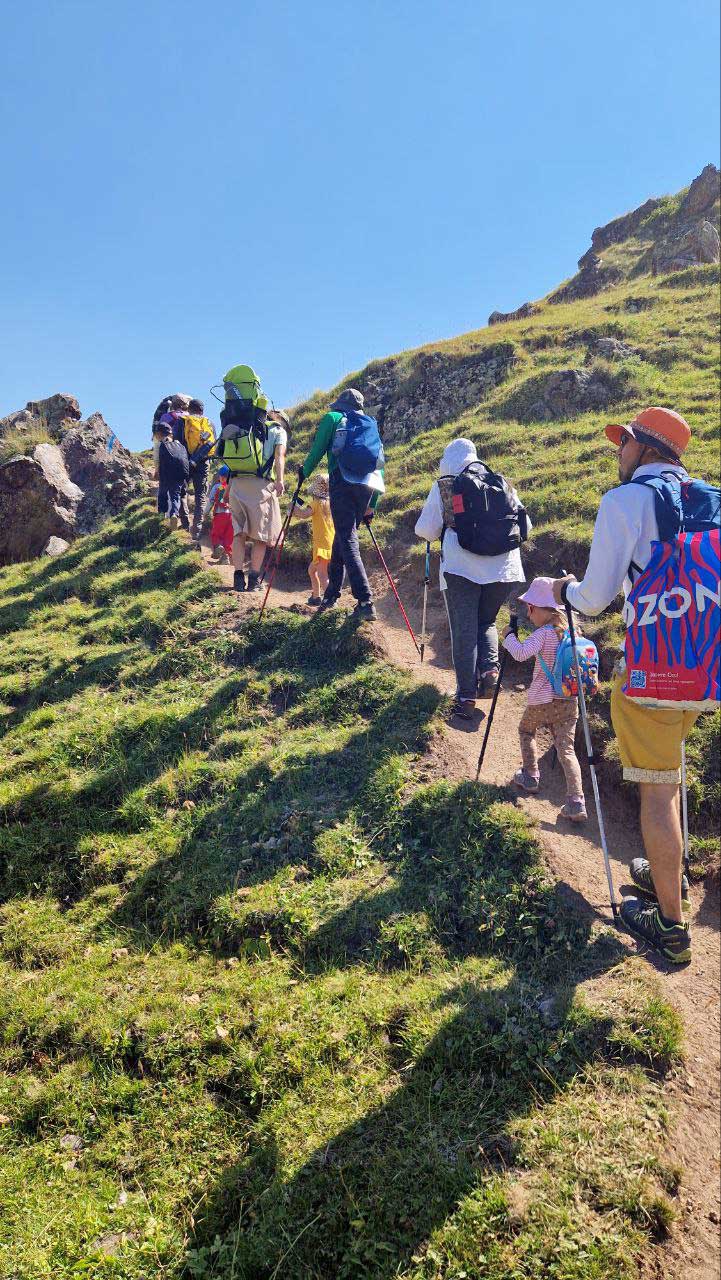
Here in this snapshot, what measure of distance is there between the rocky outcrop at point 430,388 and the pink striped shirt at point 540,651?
1575 centimetres

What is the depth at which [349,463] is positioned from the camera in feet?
28.0

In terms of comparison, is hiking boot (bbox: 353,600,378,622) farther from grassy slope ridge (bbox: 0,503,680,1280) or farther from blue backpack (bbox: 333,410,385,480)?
blue backpack (bbox: 333,410,385,480)

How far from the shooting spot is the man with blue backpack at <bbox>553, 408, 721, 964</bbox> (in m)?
3.81

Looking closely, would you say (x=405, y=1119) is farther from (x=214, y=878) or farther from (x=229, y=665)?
(x=229, y=665)

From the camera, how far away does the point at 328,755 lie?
7.37 meters

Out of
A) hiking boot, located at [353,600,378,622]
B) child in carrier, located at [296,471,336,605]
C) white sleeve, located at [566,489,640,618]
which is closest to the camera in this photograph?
white sleeve, located at [566,489,640,618]

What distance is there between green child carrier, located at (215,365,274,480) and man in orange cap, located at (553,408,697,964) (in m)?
6.29

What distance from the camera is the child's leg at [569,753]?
6180mm

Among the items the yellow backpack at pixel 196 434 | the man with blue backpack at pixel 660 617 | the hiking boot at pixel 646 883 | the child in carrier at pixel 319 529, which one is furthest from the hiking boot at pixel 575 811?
the yellow backpack at pixel 196 434

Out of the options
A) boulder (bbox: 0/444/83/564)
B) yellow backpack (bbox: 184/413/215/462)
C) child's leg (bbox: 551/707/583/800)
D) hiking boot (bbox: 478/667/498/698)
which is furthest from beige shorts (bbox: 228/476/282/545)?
boulder (bbox: 0/444/83/564)

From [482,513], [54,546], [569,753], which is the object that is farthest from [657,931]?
[54,546]

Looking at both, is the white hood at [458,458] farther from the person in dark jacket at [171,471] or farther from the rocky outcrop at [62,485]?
the rocky outcrop at [62,485]

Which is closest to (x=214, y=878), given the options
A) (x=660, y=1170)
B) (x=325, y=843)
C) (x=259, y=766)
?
(x=325, y=843)

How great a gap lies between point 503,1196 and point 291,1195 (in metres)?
1.13
